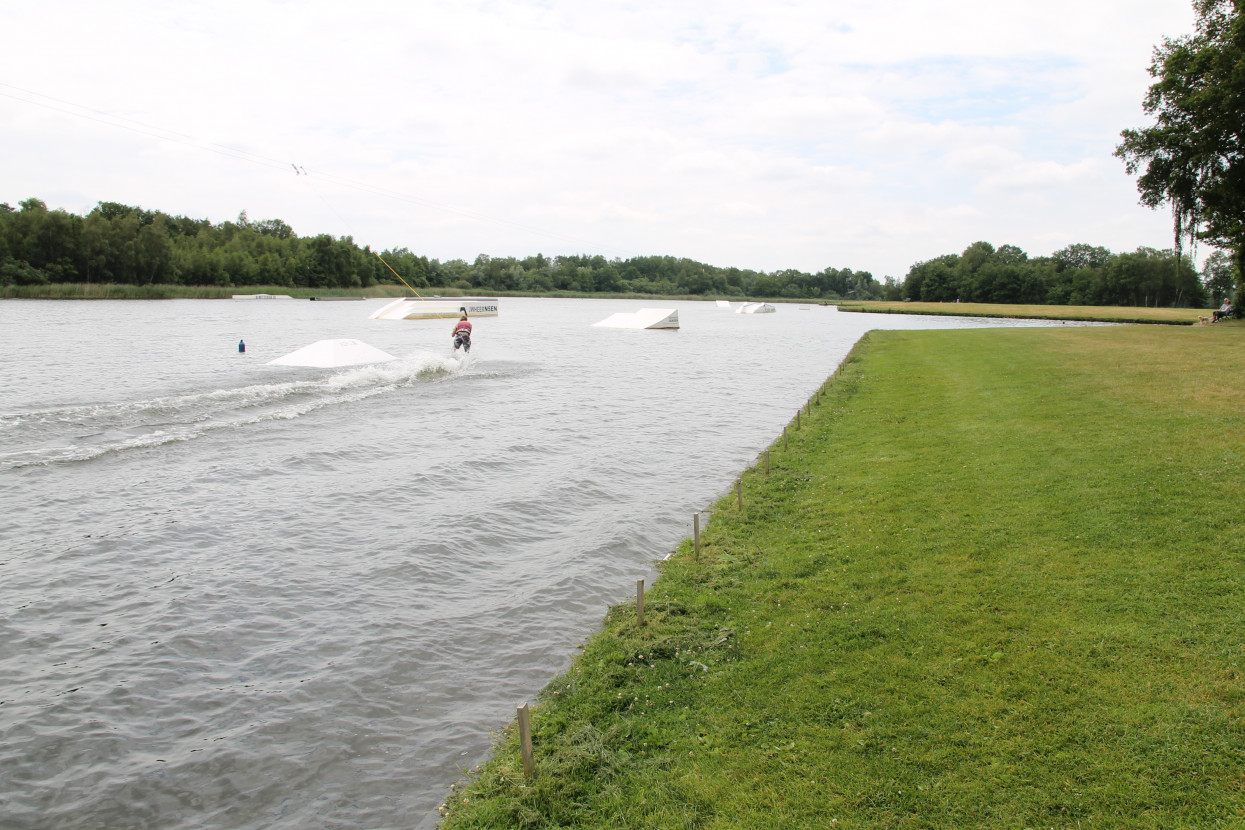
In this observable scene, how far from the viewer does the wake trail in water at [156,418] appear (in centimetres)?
1688

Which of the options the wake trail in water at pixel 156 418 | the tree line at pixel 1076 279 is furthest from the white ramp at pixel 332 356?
the tree line at pixel 1076 279

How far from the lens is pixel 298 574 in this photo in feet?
34.0

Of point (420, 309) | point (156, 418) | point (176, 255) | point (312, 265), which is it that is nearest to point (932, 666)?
point (156, 418)

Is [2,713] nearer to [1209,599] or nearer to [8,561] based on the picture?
[8,561]

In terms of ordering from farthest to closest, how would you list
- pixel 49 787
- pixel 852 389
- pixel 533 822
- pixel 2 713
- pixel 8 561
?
pixel 852 389, pixel 8 561, pixel 2 713, pixel 49 787, pixel 533 822

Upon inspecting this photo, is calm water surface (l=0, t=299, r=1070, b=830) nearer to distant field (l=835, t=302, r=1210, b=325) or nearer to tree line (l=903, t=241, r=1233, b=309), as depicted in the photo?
distant field (l=835, t=302, r=1210, b=325)

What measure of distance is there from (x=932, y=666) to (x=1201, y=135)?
4429cm

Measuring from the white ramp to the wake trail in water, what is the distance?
4068mm

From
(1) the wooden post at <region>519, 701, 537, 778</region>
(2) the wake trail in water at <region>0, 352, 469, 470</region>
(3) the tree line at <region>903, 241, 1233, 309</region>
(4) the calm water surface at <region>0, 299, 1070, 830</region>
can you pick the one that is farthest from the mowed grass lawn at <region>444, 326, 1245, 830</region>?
(3) the tree line at <region>903, 241, 1233, 309</region>

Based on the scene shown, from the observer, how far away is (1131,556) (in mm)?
8453

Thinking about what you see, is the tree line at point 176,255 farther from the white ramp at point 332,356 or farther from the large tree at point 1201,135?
the large tree at point 1201,135

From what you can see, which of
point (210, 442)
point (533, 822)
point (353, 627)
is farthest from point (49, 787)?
point (210, 442)

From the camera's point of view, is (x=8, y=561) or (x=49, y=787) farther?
(x=8, y=561)

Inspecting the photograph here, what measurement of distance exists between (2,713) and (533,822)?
556 cm
